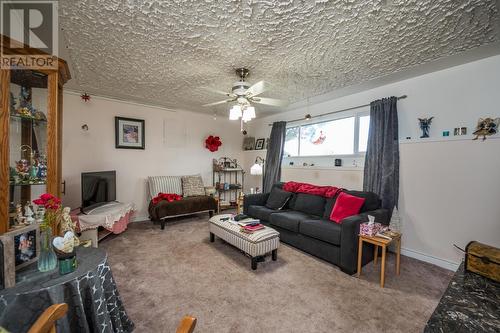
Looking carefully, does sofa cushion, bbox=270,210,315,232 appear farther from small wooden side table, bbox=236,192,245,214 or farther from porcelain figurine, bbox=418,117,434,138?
porcelain figurine, bbox=418,117,434,138

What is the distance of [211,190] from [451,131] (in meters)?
4.14

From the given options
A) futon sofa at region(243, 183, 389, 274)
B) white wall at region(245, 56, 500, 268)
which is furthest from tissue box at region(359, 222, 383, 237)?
white wall at region(245, 56, 500, 268)

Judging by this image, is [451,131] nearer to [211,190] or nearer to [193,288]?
[193,288]

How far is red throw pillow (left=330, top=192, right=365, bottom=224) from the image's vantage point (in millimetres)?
2750

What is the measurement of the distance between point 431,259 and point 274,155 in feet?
10.2

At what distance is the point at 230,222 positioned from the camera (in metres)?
2.94

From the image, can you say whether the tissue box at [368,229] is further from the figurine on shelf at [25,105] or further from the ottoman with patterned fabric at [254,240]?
the figurine on shelf at [25,105]

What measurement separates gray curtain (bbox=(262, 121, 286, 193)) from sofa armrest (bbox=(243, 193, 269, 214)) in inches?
28.9

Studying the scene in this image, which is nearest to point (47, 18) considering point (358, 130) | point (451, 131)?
point (358, 130)

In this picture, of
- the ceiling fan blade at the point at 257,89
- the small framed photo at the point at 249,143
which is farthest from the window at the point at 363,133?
the small framed photo at the point at 249,143

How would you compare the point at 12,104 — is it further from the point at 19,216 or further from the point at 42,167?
the point at 19,216

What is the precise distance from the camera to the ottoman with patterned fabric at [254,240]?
241cm

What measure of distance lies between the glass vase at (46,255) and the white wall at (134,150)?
295cm

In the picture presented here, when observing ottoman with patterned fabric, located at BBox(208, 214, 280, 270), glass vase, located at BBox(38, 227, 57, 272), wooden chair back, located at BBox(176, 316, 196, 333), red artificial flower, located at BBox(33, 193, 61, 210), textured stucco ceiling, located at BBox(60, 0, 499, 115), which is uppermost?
textured stucco ceiling, located at BBox(60, 0, 499, 115)
